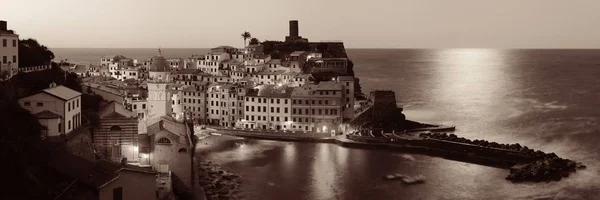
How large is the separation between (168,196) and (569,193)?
20227 mm

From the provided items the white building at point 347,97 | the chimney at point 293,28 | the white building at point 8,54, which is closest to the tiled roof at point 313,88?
the white building at point 347,97

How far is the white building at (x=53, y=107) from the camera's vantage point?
69.6ft

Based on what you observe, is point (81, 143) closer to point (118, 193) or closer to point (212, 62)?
point (118, 193)

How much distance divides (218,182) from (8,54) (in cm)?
1137

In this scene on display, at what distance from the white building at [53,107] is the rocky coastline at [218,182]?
754 cm

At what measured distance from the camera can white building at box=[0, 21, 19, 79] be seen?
24.7 meters

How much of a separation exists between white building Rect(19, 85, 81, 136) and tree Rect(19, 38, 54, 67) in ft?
20.5

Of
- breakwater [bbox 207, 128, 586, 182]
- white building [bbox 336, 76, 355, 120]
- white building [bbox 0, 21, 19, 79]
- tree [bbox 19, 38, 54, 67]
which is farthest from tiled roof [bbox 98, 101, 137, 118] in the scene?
white building [bbox 336, 76, 355, 120]

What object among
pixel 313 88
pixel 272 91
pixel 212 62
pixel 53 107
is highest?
pixel 212 62

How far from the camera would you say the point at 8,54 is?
25.3 m

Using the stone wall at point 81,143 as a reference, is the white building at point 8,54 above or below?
above

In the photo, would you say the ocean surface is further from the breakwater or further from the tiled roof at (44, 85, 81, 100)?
the tiled roof at (44, 85, 81, 100)

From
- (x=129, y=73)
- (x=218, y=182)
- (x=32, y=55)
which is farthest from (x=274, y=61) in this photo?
(x=32, y=55)

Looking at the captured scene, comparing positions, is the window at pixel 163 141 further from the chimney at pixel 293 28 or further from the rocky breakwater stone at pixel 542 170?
the chimney at pixel 293 28
